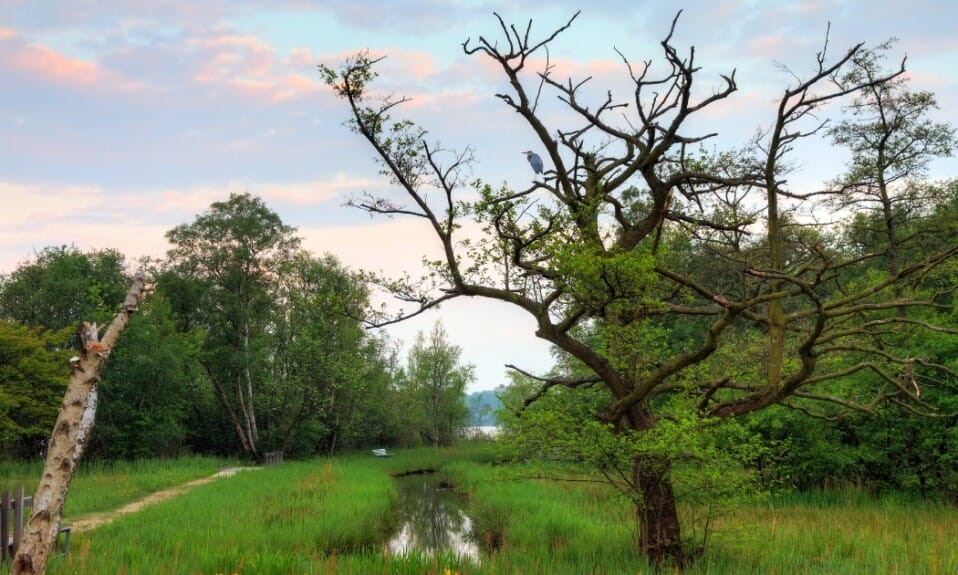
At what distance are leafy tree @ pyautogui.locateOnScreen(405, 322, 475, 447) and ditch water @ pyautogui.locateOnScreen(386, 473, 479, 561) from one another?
74.8 ft

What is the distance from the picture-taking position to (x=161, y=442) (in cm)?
3497

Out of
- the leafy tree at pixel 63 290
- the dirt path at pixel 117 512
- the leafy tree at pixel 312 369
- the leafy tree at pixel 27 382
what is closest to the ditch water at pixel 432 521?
the dirt path at pixel 117 512

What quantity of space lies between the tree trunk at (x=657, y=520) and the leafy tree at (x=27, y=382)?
974 inches

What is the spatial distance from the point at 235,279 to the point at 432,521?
22765 mm

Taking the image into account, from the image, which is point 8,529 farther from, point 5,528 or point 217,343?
point 217,343

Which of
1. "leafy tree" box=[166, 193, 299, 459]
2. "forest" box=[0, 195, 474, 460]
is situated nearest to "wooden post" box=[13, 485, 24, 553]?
"forest" box=[0, 195, 474, 460]

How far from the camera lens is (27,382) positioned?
2656 centimetres

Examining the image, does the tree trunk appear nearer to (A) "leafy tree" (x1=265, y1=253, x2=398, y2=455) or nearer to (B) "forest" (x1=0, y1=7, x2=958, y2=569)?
(B) "forest" (x1=0, y1=7, x2=958, y2=569)

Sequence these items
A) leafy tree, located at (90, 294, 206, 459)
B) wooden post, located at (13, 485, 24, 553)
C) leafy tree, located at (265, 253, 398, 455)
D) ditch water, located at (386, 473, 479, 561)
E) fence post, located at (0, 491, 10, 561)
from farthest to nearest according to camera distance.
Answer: leafy tree, located at (265, 253, 398, 455), leafy tree, located at (90, 294, 206, 459), ditch water, located at (386, 473, 479, 561), wooden post, located at (13, 485, 24, 553), fence post, located at (0, 491, 10, 561)

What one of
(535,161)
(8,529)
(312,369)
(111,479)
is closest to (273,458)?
(312,369)

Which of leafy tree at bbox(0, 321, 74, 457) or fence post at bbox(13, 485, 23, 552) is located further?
leafy tree at bbox(0, 321, 74, 457)

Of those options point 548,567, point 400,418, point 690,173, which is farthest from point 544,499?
point 400,418

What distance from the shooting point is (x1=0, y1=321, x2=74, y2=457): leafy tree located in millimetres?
25422

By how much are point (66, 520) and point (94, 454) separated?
20658 mm
